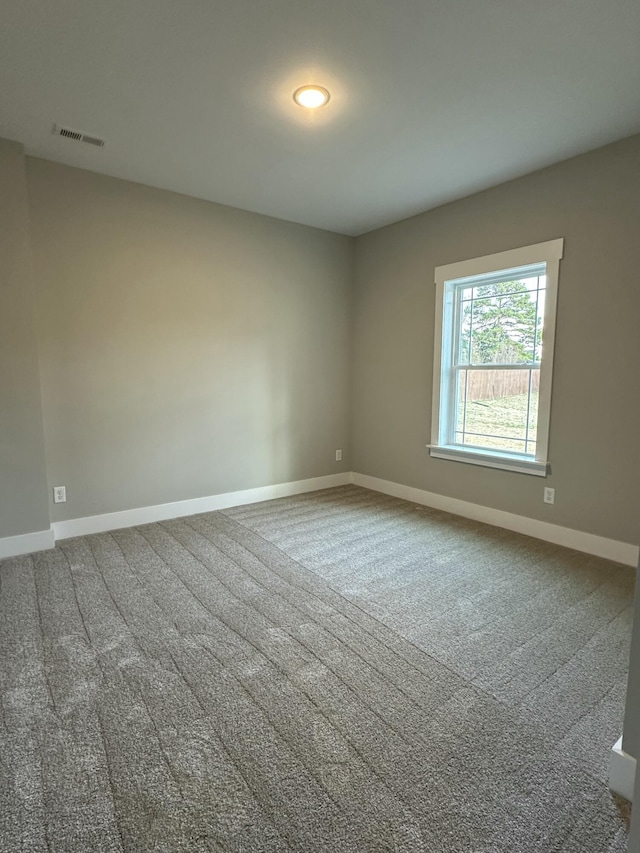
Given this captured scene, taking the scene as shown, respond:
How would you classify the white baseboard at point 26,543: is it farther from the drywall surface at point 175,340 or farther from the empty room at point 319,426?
the drywall surface at point 175,340

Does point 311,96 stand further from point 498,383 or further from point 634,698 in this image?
point 634,698

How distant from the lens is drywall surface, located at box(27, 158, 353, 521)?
309cm

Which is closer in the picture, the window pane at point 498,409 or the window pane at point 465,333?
the window pane at point 498,409

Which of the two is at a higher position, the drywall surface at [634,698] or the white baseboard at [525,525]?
the drywall surface at [634,698]

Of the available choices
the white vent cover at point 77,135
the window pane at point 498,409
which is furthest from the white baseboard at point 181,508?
the white vent cover at point 77,135

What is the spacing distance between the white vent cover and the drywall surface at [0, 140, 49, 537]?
0.37 metres

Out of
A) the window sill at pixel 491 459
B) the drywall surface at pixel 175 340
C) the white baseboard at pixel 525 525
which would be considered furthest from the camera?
the window sill at pixel 491 459

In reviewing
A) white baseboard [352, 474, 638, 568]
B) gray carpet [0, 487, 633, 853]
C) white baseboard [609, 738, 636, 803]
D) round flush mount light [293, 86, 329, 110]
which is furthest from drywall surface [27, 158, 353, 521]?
white baseboard [609, 738, 636, 803]

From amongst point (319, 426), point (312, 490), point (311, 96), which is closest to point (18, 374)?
point (311, 96)

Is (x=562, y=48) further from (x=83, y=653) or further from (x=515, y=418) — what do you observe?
(x=83, y=653)

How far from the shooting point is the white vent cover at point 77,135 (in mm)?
2521

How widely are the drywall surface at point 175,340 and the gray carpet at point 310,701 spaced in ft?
3.04

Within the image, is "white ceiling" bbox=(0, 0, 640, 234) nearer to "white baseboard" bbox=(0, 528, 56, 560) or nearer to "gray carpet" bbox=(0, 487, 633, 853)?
"white baseboard" bbox=(0, 528, 56, 560)

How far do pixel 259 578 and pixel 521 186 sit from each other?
337 centimetres
